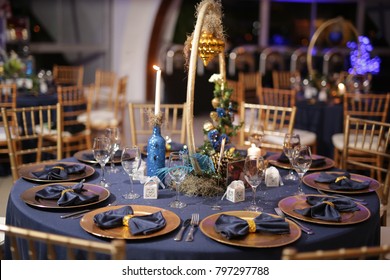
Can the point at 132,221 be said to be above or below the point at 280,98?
below

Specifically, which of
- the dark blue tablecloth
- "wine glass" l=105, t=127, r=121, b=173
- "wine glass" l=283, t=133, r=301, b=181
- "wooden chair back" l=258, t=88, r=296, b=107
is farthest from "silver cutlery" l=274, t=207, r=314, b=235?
the dark blue tablecloth

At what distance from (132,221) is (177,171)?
37 centimetres

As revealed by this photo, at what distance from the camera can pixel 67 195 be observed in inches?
91.7

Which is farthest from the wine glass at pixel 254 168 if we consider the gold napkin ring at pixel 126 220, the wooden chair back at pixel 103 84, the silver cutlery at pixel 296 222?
the wooden chair back at pixel 103 84

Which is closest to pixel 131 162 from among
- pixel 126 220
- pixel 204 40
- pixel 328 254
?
pixel 126 220

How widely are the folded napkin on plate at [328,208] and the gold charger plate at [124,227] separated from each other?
0.52 m

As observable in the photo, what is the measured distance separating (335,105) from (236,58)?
4.49 meters

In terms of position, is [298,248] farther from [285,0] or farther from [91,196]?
[285,0]

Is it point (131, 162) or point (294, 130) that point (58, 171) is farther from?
point (294, 130)

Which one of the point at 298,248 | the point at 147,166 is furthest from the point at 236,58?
the point at 298,248

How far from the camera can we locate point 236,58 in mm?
9758

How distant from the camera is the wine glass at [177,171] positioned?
2.34 metres

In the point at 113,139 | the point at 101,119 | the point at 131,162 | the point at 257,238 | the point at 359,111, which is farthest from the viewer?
the point at 101,119
